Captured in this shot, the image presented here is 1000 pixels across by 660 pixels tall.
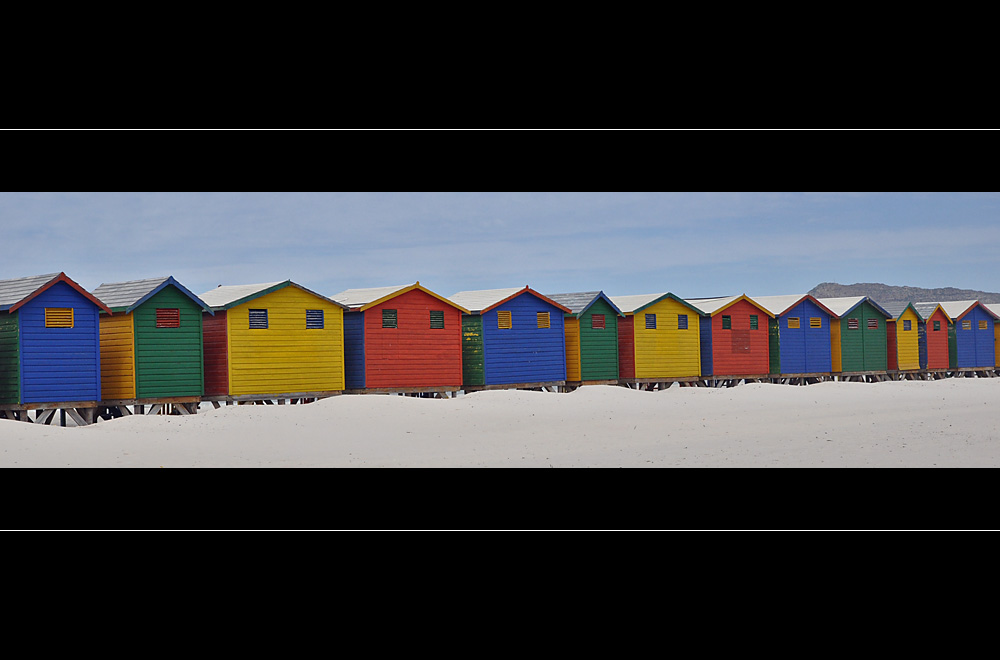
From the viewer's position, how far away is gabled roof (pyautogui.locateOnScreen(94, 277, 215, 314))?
2431 centimetres

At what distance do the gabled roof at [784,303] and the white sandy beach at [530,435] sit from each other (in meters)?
13.0

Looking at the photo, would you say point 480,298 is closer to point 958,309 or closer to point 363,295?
point 363,295

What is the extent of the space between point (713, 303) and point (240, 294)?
1974 cm

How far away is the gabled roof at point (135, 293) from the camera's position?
24.3m

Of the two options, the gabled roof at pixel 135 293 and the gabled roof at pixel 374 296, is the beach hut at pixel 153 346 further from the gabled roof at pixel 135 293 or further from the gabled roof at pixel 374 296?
the gabled roof at pixel 374 296

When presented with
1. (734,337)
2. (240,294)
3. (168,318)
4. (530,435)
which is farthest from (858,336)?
(168,318)

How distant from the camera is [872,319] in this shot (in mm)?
45656

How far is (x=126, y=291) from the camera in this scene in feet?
82.4

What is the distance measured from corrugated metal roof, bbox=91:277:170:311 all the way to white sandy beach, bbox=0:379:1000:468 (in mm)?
3239

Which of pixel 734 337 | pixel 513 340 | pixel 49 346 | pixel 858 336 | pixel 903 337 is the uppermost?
pixel 49 346

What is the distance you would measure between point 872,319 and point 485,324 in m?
20.9
